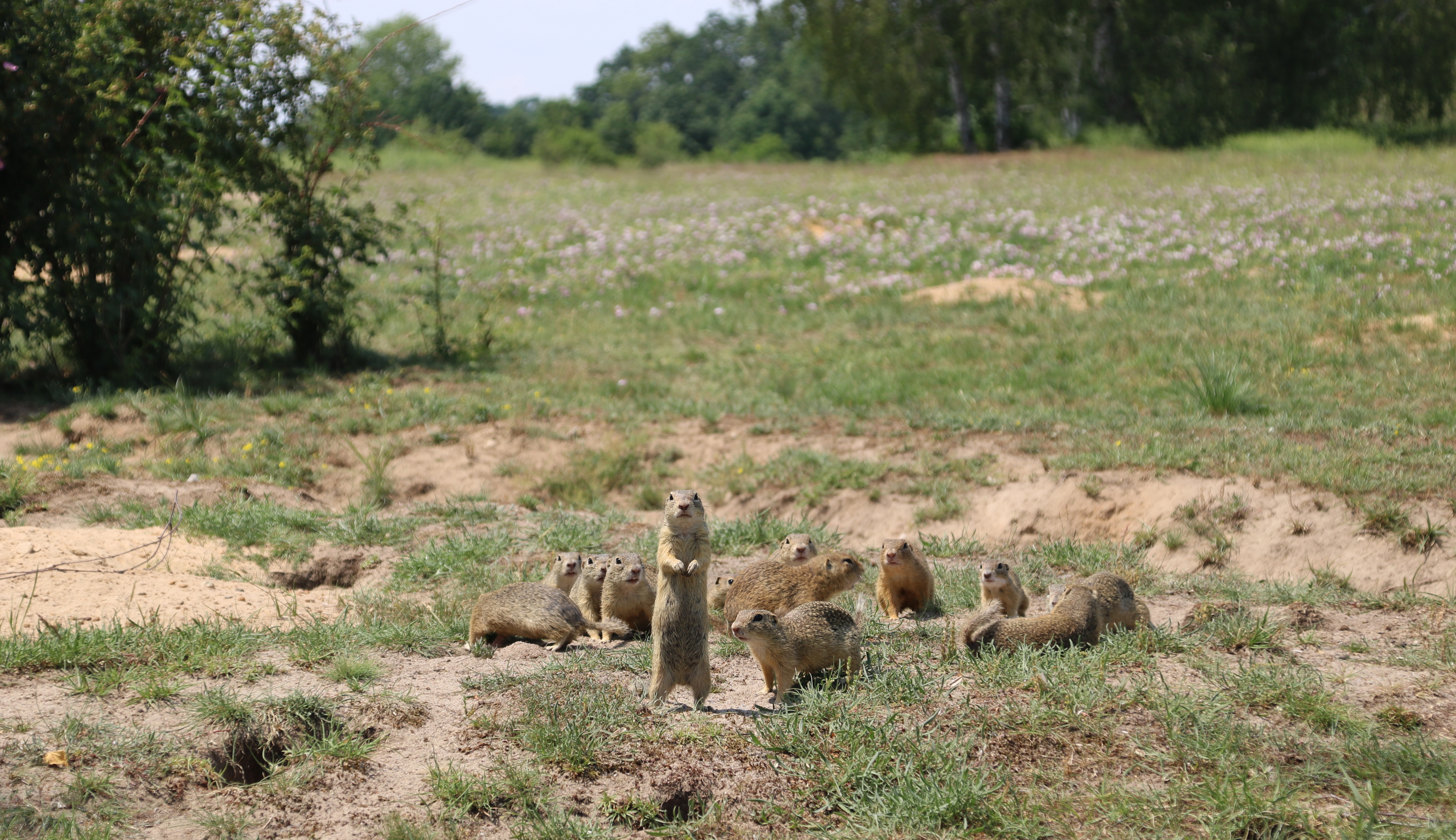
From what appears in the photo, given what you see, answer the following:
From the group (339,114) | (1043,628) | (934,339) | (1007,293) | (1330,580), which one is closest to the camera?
(1043,628)

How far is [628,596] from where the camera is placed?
564cm

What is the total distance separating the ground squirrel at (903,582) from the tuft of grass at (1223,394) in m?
4.57

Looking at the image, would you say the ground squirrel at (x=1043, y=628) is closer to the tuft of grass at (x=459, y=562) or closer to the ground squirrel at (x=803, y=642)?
the ground squirrel at (x=803, y=642)

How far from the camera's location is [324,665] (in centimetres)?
488

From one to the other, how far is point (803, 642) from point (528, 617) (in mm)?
1561

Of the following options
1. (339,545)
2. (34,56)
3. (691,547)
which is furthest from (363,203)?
(691,547)

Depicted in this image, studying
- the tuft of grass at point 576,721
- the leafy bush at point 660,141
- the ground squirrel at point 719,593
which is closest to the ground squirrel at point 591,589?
the ground squirrel at point 719,593

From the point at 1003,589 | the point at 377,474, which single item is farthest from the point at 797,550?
the point at 377,474

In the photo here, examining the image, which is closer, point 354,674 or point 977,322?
point 354,674

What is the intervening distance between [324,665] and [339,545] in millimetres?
2334

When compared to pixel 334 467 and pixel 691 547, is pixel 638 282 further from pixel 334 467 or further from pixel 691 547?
pixel 691 547

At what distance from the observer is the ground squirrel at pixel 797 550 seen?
5820 millimetres

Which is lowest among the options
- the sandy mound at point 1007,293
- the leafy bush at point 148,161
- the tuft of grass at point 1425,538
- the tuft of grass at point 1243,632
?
the tuft of grass at point 1425,538

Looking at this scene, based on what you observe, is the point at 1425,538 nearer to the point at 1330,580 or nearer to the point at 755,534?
the point at 1330,580
